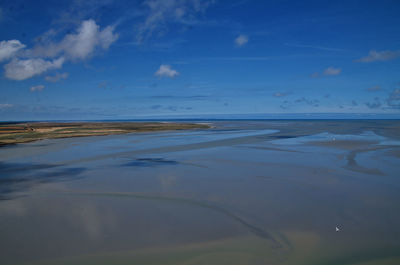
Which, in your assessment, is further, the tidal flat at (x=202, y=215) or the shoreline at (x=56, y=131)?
the shoreline at (x=56, y=131)

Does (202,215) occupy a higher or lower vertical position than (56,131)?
lower

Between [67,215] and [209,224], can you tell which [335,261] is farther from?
[67,215]

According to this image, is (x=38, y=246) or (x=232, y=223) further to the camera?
(x=232, y=223)

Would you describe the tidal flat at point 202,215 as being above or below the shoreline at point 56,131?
below

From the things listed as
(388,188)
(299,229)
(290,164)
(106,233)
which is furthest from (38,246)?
(290,164)

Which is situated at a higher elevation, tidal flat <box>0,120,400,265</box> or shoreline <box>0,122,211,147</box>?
shoreline <box>0,122,211,147</box>

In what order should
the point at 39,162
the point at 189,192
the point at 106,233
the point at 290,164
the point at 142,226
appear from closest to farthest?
the point at 106,233
the point at 142,226
the point at 189,192
the point at 290,164
the point at 39,162

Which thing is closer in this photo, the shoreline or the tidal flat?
the tidal flat

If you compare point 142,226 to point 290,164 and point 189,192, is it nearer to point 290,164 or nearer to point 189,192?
point 189,192

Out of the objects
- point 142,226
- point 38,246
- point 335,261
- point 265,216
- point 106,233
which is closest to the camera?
point 335,261

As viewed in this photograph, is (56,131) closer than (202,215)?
No
